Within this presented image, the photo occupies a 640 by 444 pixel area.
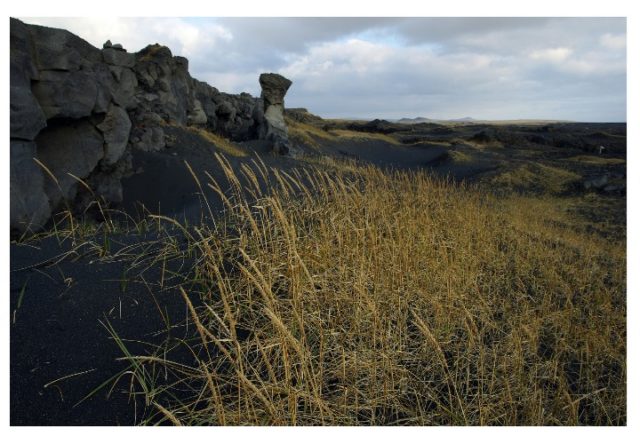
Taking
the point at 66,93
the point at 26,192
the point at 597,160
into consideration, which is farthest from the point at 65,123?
the point at 597,160

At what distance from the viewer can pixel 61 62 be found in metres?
5.20

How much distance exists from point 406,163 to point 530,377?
21.6 meters

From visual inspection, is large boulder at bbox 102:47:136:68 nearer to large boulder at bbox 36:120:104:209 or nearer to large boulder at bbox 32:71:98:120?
large boulder at bbox 32:71:98:120

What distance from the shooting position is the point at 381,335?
2326 mm

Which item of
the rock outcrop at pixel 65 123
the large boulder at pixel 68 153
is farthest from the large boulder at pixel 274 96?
the large boulder at pixel 68 153

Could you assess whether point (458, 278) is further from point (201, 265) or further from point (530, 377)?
point (201, 265)

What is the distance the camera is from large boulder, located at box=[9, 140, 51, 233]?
159 inches

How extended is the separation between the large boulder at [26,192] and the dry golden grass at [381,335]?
1736 mm

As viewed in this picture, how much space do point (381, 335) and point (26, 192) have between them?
13.0ft

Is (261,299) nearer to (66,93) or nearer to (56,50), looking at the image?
(66,93)

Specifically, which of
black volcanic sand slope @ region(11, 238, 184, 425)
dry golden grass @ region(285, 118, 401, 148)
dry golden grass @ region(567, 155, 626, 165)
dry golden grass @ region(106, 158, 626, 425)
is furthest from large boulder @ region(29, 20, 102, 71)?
dry golden grass @ region(567, 155, 626, 165)

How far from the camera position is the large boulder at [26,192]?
4043 millimetres

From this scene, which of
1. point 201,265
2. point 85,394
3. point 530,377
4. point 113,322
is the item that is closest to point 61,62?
point 201,265

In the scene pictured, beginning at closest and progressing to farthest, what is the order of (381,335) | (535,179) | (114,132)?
(381,335) → (114,132) → (535,179)
